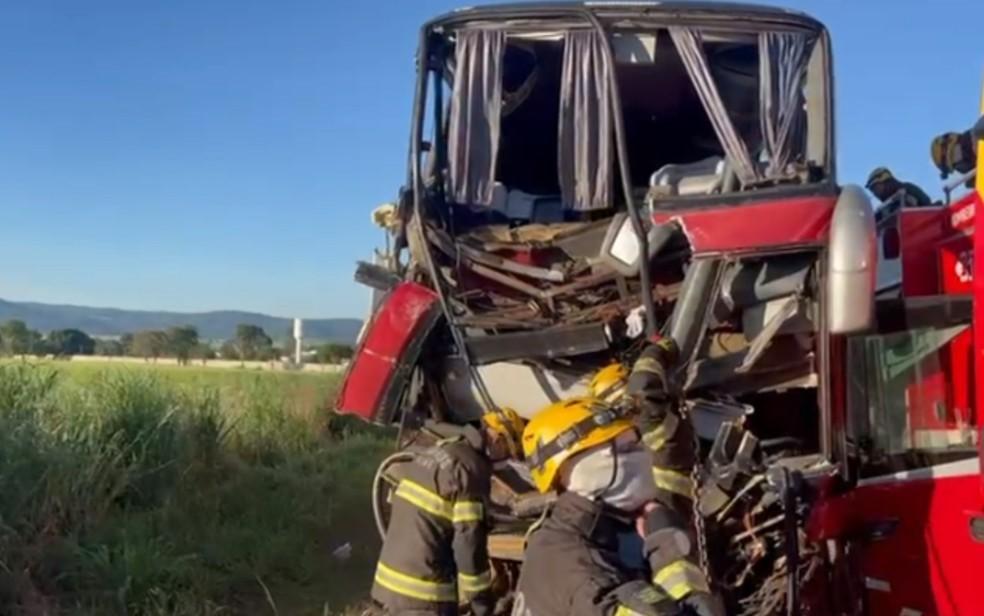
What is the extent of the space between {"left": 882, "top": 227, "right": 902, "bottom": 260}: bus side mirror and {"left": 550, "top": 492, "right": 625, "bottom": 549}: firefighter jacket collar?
194 cm

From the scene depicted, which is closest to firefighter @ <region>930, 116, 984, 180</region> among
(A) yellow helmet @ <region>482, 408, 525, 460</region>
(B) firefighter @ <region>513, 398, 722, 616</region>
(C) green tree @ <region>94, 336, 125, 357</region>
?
(B) firefighter @ <region>513, 398, 722, 616</region>

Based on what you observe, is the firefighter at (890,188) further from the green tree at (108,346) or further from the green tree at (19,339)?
the green tree at (108,346)

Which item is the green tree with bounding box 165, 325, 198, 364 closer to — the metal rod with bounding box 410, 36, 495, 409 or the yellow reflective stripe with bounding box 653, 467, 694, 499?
the metal rod with bounding box 410, 36, 495, 409

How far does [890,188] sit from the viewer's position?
235 inches

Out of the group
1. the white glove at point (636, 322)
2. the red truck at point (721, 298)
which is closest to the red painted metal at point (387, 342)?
the red truck at point (721, 298)

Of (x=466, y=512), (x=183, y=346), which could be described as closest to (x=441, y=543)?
(x=466, y=512)

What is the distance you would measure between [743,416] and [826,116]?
1.64 m

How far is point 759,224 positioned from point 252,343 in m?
23.9

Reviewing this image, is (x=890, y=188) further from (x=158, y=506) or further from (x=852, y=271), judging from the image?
(x=158, y=506)

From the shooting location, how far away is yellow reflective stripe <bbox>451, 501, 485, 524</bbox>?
4676mm

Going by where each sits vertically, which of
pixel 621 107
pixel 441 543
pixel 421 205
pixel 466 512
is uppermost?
pixel 621 107

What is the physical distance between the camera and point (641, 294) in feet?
17.5

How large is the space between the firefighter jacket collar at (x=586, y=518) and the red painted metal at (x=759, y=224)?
1.41 m

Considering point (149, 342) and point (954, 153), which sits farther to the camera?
point (149, 342)
